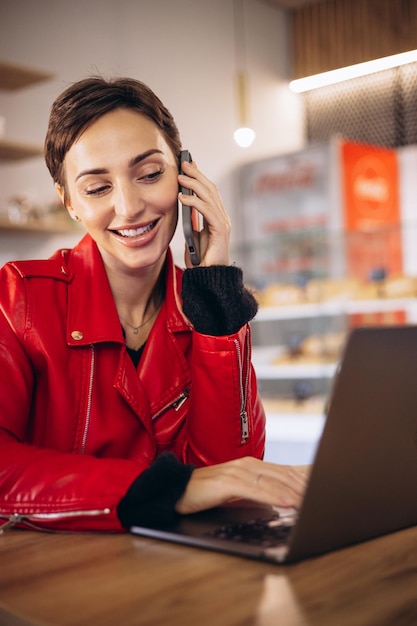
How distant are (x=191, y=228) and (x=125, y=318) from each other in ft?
0.77

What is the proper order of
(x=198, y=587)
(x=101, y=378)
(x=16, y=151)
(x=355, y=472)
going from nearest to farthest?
1. (x=198, y=587)
2. (x=355, y=472)
3. (x=101, y=378)
4. (x=16, y=151)

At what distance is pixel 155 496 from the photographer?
104 centimetres

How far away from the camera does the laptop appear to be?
0.84 meters

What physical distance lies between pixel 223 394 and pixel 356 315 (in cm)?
333

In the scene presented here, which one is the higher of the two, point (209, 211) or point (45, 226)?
point (45, 226)

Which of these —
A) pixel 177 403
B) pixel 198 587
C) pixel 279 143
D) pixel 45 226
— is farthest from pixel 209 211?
pixel 279 143

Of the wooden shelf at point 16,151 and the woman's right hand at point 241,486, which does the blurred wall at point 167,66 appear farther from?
the woman's right hand at point 241,486

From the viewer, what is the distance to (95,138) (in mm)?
1504

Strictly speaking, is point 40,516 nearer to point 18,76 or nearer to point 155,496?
point 155,496

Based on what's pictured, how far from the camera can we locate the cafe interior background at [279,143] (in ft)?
14.4

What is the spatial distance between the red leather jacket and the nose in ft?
0.35

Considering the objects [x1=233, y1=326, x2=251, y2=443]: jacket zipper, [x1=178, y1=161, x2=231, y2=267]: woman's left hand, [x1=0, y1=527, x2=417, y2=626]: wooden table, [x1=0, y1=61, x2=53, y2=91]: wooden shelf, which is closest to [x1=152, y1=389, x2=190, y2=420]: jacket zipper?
[x1=233, y1=326, x2=251, y2=443]: jacket zipper

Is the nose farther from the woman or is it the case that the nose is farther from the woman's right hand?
the woman's right hand

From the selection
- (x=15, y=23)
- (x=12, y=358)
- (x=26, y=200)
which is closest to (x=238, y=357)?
(x=12, y=358)
